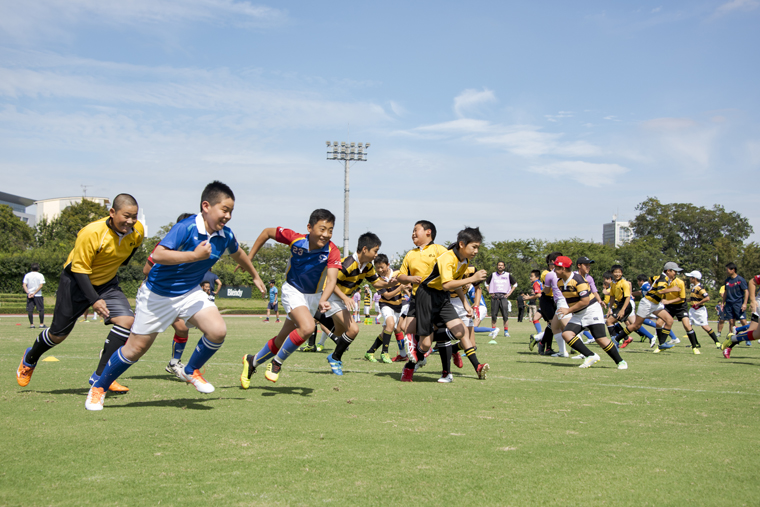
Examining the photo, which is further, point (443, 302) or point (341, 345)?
point (341, 345)

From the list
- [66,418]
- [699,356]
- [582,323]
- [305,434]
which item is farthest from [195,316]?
[699,356]

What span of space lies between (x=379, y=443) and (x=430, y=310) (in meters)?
3.77

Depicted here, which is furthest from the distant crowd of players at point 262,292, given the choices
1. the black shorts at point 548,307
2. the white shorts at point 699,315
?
the white shorts at point 699,315

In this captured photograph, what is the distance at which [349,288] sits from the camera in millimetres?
9805

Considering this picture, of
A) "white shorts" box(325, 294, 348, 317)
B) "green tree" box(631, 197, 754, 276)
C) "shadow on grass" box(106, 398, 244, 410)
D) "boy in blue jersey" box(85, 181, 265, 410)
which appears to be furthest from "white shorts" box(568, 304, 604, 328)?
"green tree" box(631, 197, 754, 276)

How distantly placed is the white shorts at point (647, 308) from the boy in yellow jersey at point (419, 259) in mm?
8068

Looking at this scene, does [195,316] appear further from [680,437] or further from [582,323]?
[582,323]

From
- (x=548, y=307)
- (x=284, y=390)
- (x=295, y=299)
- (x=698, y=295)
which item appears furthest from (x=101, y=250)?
(x=698, y=295)

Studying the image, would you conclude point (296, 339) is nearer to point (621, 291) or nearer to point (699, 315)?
point (621, 291)

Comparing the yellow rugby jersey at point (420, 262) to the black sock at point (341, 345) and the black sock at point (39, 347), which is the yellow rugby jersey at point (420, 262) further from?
the black sock at point (39, 347)

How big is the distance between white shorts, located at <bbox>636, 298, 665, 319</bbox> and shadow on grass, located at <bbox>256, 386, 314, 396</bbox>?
10563mm

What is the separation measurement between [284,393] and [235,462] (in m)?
2.95

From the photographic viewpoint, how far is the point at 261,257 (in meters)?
84.8

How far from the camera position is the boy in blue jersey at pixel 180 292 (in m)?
5.57
